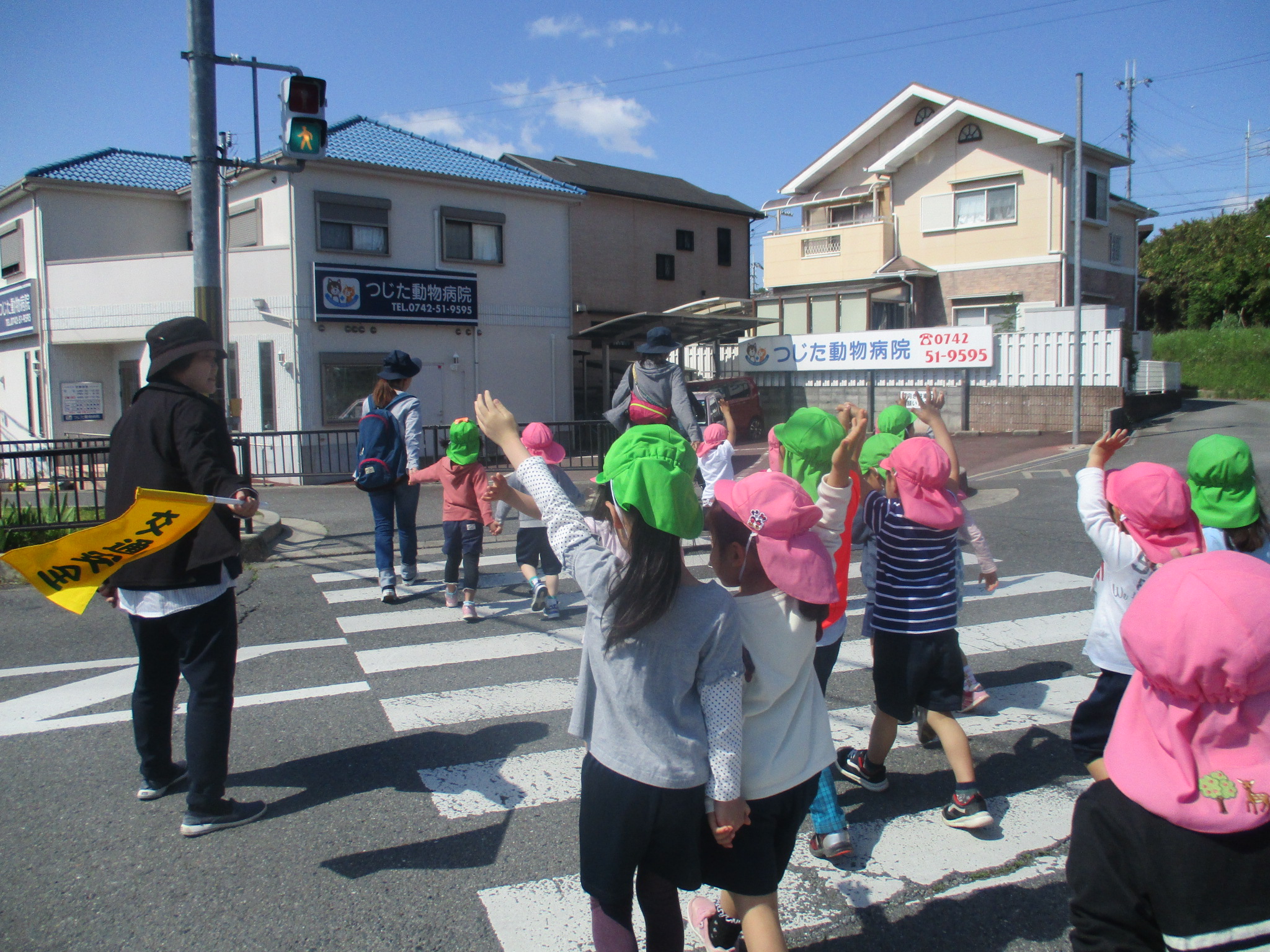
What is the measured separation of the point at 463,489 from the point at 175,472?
10.9ft

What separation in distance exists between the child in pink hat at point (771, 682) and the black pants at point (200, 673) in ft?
7.14

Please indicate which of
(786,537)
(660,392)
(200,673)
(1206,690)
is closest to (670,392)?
(660,392)

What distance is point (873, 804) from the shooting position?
3.84 m

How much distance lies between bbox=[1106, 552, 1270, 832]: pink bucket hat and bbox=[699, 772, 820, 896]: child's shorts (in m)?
0.88

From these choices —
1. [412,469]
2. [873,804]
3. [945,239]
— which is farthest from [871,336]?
[873,804]

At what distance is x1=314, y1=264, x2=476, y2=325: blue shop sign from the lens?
62.1 feet

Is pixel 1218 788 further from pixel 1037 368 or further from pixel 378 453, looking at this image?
pixel 1037 368

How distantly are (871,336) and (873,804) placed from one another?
18.4 m

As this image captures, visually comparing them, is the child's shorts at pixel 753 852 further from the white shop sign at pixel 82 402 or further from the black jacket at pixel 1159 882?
the white shop sign at pixel 82 402

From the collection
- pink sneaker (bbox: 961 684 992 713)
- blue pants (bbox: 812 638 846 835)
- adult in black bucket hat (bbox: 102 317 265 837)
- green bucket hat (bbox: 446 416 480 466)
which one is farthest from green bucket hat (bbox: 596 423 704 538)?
green bucket hat (bbox: 446 416 480 466)

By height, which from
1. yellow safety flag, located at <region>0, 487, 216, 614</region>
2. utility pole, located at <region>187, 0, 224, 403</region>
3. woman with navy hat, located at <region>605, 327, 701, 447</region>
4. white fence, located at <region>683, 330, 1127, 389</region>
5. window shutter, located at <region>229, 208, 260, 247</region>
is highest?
window shutter, located at <region>229, 208, 260, 247</region>

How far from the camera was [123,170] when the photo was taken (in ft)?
74.7

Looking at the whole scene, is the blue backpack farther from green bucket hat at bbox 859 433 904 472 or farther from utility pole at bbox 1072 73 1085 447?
utility pole at bbox 1072 73 1085 447

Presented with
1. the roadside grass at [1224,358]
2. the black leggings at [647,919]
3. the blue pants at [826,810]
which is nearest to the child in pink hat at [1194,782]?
the black leggings at [647,919]
